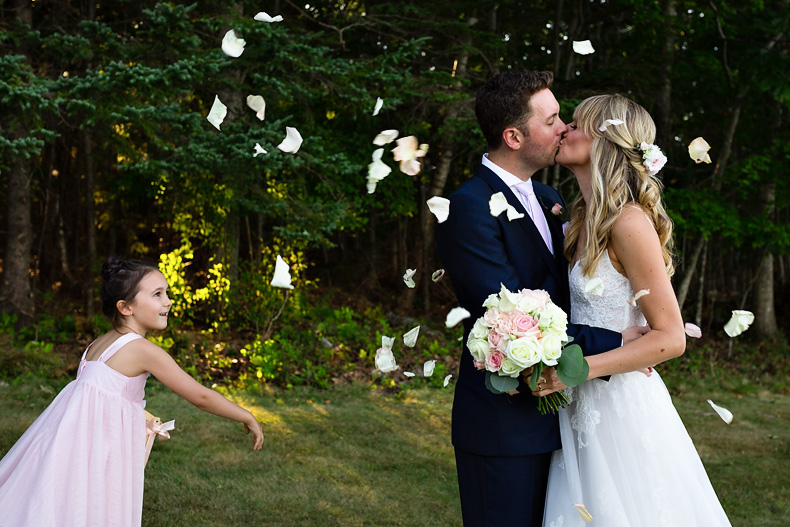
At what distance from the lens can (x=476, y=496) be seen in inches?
105

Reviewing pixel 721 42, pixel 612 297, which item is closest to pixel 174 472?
pixel 612 297

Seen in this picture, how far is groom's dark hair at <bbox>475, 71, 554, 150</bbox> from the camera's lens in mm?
2744

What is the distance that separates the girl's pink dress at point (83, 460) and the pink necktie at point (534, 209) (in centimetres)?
182

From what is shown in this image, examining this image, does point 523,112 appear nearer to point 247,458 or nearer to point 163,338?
point 247,458

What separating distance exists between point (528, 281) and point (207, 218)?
7461 mm

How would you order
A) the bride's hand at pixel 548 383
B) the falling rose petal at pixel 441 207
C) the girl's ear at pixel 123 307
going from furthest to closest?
the girl's ear at pixel 123 307 < the falling rose petal at pixel 441 207 < the bride's hand at pixel 548 383

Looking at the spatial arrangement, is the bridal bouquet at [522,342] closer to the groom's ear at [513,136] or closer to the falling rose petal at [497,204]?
the falling rose petal at [497,204]

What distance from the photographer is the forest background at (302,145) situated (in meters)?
7.48

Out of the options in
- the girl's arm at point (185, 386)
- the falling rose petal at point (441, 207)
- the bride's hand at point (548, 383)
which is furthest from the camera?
the girl's arm at point (185, 386)

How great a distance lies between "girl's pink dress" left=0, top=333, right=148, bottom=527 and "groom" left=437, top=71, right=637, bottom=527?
4.80 ft

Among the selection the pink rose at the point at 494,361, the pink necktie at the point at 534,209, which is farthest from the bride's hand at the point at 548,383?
the pink necktie at the point at 534,209

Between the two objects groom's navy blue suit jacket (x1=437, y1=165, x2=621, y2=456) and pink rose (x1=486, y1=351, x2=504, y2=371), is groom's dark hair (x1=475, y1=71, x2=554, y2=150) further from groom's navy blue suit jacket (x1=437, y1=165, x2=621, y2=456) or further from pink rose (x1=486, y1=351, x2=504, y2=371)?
pink rose (x1=486, y1=351, x2=504, y2=371)

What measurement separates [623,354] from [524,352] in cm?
44

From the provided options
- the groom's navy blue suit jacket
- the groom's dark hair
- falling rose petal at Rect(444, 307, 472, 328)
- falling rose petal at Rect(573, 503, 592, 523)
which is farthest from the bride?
falling rose petal at Rect(444, 307, 472, 328)
